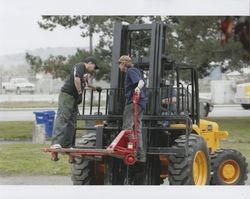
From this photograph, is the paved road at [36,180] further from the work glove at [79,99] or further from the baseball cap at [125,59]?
the baseball cap at [125,59]

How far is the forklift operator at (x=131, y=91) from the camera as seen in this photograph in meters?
5.14

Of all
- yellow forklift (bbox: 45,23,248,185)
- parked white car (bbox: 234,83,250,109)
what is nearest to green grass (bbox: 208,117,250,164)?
parked white car (bbox: 234,83,250,109)

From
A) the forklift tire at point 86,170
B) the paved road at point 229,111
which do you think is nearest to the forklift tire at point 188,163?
the forklift tire at point 86,170

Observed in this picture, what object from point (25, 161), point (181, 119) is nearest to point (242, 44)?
point (181, 119)

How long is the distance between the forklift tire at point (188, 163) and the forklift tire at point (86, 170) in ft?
2.42

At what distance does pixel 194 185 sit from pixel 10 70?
1.98 meters

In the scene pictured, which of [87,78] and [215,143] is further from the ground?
[87,78]

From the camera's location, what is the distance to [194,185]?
539cm

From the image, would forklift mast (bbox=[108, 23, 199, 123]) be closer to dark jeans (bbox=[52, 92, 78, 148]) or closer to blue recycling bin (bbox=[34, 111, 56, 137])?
dark jeans (bbox=[52, 92, 78, 148])

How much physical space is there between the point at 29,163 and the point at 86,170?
60.4 inches

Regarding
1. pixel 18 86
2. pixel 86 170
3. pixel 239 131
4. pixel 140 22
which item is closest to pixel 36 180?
pixel 86 170

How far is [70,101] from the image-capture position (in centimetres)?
541

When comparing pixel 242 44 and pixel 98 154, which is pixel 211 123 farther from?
pixel 242 44
